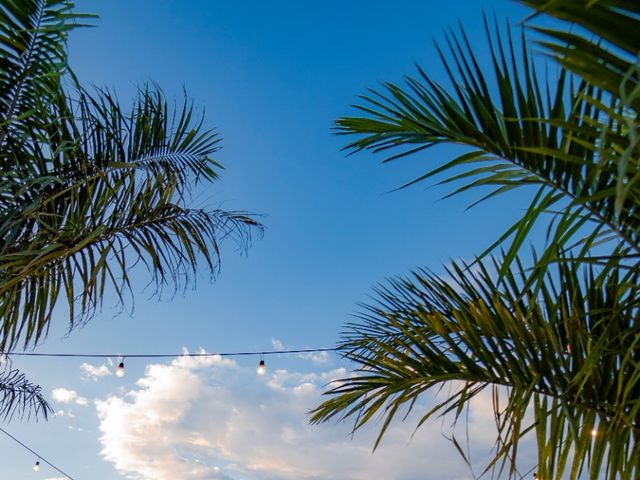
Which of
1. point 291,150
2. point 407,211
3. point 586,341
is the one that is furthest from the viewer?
point 291,150

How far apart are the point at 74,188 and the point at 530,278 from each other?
4.84 feet

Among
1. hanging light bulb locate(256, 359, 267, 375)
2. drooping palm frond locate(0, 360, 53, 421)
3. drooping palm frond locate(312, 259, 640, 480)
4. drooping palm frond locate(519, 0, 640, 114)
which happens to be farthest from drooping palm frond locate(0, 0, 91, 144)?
hanging light bulb locate(256, 359, 267, 375)

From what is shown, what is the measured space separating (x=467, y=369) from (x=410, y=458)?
13.3 feet

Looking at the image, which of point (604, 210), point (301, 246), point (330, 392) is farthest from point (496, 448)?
point (301, 246)

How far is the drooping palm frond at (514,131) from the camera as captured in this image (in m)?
0.92

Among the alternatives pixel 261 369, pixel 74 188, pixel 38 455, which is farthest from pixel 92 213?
pixel 38 455

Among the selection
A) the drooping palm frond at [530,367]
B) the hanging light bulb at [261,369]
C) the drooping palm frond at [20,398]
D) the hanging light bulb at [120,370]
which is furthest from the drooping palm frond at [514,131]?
the hanging light bulb at [120,370]

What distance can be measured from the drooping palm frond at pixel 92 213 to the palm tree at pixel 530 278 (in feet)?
2.75

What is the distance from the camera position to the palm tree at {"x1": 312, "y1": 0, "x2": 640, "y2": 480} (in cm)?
90

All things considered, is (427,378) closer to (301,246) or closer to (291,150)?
(291,150)

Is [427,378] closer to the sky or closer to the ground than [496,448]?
closer to the sky

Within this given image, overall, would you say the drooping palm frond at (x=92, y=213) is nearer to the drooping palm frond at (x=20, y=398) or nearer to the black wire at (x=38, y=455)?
the drooping palm frond at (x=20, y=398)

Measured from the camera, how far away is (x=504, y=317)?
1.30 m

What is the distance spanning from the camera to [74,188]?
181 cm
